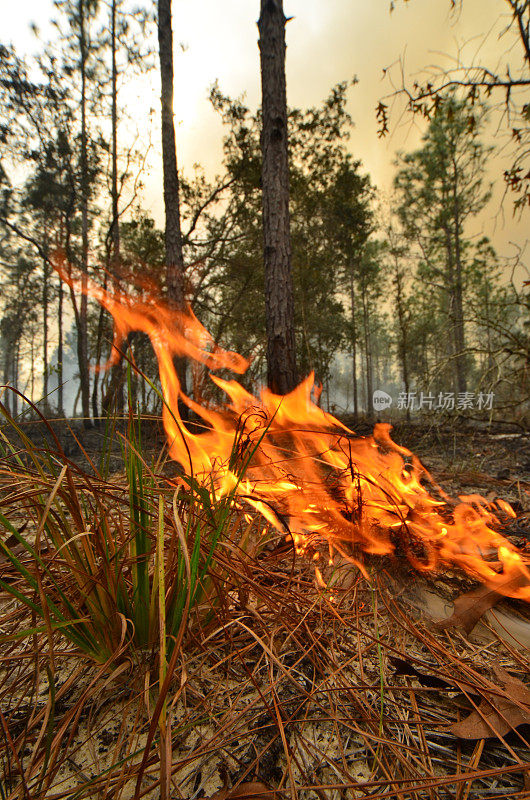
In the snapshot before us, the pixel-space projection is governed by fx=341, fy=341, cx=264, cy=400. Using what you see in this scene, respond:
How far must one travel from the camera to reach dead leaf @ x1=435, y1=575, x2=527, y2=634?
1.25 metres

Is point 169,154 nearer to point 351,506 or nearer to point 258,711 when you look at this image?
point 351,506

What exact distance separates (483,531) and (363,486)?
24.3 inches

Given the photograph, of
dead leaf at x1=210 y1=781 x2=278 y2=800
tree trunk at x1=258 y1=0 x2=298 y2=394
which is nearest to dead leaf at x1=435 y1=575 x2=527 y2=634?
dead leaf at x1=210 y1=781 x2=278 y2=800

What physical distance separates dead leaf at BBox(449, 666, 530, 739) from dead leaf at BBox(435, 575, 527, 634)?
32cm

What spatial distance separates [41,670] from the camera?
1021mm

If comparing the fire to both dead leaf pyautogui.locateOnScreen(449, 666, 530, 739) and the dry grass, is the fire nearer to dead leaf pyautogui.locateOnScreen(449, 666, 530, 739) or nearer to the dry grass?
the dry grass

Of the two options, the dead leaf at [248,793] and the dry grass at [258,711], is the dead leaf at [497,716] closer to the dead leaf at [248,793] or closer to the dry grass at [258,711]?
the dry grass at [258,711]

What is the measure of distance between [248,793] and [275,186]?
223 inches

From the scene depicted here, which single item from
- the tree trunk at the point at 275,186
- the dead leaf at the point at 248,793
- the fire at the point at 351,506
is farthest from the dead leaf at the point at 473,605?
the tree trunk at the point at 275,186

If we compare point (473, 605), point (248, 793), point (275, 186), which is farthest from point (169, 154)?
point (248, 793)

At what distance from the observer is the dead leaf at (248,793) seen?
663 millimetres

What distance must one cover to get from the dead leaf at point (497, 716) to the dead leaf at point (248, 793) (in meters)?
0.45

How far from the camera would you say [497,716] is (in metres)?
0.85

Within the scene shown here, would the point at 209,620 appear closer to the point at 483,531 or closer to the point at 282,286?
the point at 483,531
